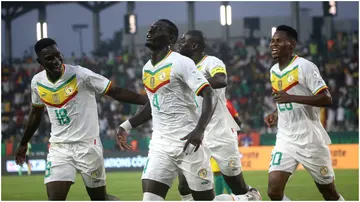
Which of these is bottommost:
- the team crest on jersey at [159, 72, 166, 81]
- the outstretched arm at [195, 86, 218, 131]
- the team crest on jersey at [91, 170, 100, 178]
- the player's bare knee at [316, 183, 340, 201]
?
the player's bare knee at [316, 183, 340, 201]

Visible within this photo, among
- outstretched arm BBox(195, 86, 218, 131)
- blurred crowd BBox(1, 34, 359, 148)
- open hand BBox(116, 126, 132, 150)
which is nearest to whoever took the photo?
outstretched arm BBox(195, 86, 218, 131)

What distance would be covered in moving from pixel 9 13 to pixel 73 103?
1232 inches

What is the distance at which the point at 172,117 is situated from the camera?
8.88 m

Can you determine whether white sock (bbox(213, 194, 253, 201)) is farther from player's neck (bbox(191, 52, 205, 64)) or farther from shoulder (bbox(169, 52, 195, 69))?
player's neck (bbox(191, 52, 205, 64))

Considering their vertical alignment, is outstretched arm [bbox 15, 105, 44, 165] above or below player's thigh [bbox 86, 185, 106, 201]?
above

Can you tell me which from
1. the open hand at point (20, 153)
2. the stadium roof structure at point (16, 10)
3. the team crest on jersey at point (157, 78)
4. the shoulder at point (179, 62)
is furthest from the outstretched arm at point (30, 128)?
the stadium roof structure at point (16, 10)

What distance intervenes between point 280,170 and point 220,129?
1.64m

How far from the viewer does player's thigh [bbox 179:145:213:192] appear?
28.6 feet

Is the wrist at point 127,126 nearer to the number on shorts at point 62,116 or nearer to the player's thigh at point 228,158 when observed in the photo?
the number on shorts at point 62,116

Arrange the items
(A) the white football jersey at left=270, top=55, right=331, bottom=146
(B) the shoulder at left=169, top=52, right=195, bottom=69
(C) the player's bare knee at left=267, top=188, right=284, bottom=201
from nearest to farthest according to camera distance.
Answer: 1. (B) the shoulder at left=169, top=52, right=195, bottom=69
2. (C) the player's bare knee at left=267, top=188, right=284, bottom=201
3. (A) the white football jersey at left=270, top=55, right=331, bottom=146

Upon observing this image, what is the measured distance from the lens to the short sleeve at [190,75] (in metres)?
8.61

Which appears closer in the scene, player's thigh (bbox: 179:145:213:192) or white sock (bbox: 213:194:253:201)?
player's thigh (bbox: 179:145:213:192)

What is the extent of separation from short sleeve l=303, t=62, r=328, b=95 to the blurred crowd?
18.5 meters

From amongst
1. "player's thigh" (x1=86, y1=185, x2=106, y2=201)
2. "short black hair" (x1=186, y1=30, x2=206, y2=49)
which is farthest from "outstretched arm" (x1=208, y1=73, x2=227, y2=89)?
"player's thigh" (x1=86, y1=185, x2=106, y2=201)
